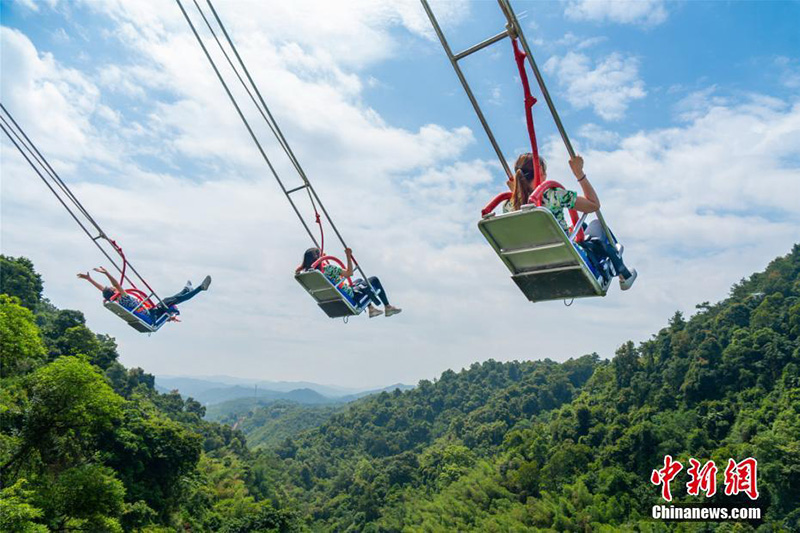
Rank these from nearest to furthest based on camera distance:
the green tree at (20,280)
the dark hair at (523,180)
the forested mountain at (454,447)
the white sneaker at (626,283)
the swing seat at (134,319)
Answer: the dark hair at (523,180) < the white sneaker at (626,283) < the swing seat at (134,319) < the forested mountain at (454,447) < the green tree at (20,280)

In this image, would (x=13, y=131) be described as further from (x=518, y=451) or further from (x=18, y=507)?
(x=518, y=451)

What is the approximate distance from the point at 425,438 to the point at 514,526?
5441cm

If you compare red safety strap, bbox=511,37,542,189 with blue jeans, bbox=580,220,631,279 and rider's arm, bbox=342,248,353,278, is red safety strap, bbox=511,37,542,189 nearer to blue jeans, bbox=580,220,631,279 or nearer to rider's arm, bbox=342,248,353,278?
blue jeans, bbox=580,220,631,279

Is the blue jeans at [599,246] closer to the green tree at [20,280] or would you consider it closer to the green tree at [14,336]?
the green tree at [14,336]

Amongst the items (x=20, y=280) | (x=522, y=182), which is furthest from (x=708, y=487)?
(x=20, y=280)

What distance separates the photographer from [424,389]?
366 feet

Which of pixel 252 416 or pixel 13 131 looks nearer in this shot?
pixel 13 131

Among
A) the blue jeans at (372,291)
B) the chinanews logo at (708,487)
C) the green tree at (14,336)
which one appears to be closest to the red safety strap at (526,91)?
the blue jeans at (372,291)

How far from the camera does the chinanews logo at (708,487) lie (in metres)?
34.2

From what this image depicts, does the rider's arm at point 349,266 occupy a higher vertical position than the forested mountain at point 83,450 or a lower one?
higher

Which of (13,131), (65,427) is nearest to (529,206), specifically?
(13,131)

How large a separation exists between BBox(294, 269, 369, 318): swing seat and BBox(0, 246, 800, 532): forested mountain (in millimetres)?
9842

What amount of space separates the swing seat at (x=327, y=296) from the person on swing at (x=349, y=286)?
9 centimetres

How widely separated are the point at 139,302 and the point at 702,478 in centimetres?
3987
